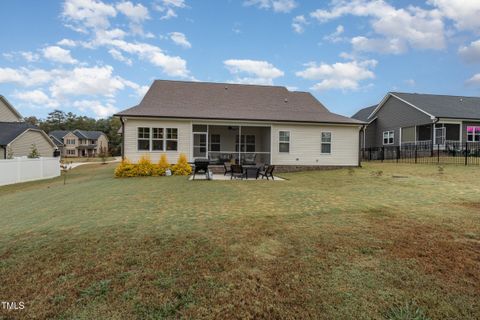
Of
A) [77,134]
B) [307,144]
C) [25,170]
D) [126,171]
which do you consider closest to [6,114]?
[25,170]

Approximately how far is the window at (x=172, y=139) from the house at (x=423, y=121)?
16.9 m

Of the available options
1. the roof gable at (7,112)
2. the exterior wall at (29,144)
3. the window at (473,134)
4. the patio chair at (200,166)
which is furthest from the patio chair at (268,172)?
the roof gable at (7,112)

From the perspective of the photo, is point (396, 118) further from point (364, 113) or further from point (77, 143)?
point (77, 143)

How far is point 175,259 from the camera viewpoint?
3449 millimetres

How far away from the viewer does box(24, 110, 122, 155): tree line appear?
247ft

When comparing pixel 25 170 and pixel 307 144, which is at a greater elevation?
pixel 307 144

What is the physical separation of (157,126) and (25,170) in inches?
356

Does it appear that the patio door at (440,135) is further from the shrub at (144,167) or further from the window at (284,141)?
the shrub at (144,167)

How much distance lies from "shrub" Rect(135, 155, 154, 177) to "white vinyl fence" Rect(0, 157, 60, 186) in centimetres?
773

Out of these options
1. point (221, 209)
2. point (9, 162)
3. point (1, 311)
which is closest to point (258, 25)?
point (221, 209)

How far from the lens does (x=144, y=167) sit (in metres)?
14.1

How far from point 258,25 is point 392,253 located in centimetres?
1789

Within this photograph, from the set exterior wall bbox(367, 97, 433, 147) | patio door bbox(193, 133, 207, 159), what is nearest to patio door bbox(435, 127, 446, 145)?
exterior wall bbox(367, 97, 433, 147)

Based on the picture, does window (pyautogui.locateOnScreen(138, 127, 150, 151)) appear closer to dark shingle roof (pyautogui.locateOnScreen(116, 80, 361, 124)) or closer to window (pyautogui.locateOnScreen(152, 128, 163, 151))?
window (pyautogui.locateOnScreen(152, 128, 163, 151))
